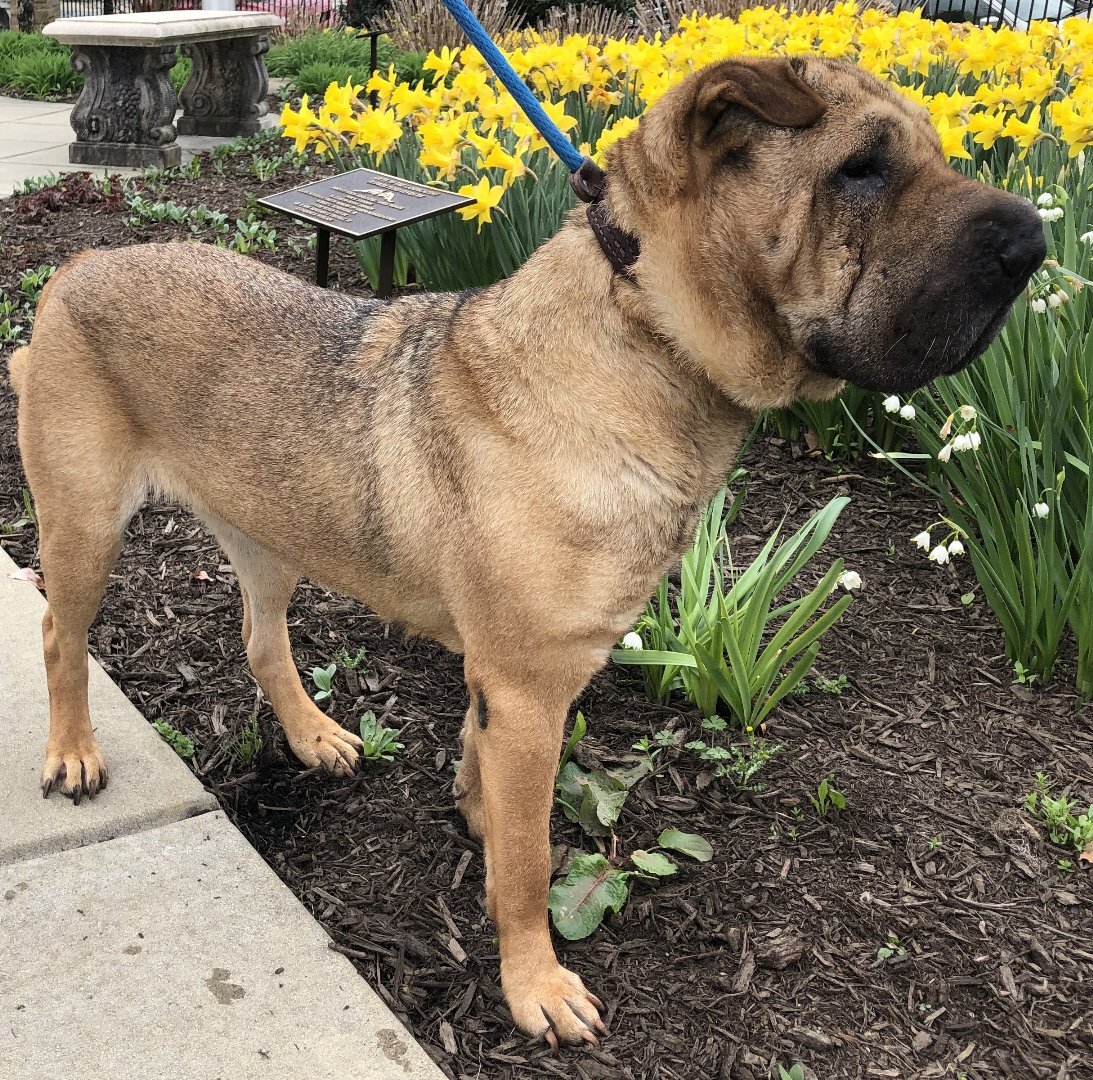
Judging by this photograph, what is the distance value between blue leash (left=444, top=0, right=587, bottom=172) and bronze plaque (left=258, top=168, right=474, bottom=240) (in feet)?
4.76

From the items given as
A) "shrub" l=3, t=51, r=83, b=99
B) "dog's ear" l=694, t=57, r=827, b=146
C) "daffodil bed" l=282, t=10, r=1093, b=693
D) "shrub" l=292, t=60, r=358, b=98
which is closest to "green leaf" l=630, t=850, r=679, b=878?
"daffodil bed" l=282, t=10, r=1093, b=693

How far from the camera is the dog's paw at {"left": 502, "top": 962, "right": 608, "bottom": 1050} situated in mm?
2555

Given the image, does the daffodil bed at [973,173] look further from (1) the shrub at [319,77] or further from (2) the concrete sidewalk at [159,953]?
(1) the shrub at [319,77]

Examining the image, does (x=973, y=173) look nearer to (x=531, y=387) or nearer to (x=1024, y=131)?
(x=1024, y=131)

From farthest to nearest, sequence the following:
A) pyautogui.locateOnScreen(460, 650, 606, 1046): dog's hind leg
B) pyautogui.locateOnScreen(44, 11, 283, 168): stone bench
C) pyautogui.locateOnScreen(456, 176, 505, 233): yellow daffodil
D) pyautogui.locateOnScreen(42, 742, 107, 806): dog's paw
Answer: pyautogui.locateOnScreen(44, 11, 283, 168): stone bench < pyautogui.locateOnScreen(456, 176, 505, 233): yellow daffodil < pyautogui.locateOnScreen(42, 742, 107, 806): dog's paw < pyautogui.locateOnScreen(460, 650, 606, 1046): dog's hind leg

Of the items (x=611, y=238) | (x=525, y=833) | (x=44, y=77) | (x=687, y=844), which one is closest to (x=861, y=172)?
(x=611, y=238)

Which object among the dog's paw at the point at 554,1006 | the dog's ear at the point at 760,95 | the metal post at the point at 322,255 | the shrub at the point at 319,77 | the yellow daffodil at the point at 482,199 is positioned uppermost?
the dog's ear at the point at 760,95

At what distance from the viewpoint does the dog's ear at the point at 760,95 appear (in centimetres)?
207

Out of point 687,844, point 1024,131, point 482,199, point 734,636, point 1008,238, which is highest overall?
point 1008,238

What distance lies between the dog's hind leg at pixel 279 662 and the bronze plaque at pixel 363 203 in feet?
4.72

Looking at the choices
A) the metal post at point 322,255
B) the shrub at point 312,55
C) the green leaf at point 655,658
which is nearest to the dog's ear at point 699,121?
the green leaf at point 655,658

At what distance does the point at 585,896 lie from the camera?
2824 mm

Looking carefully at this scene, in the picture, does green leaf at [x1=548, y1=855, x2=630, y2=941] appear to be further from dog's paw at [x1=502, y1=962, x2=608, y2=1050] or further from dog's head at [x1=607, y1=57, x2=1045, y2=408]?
dog's head at [x1=607, y1=57, x2=1045, y2=408]

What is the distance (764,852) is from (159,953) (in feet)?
4.89
